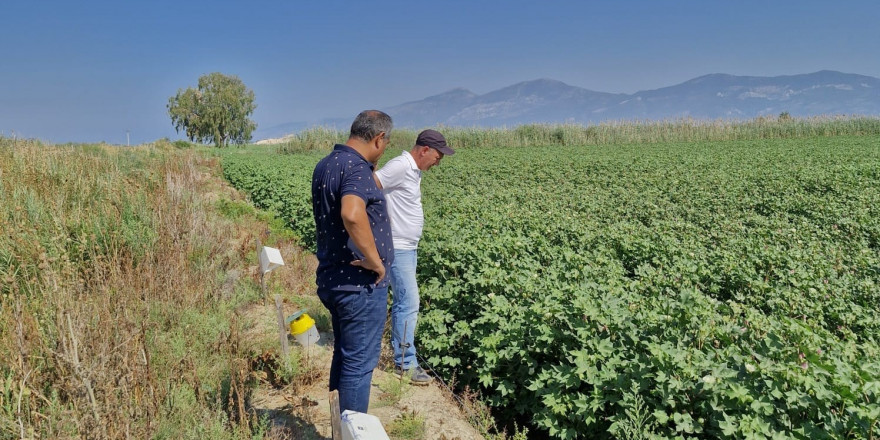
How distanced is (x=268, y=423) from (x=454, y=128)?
35110mm

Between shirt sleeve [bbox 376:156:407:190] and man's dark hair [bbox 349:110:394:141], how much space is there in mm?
994

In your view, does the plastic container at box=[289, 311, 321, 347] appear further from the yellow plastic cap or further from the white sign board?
the white sign board

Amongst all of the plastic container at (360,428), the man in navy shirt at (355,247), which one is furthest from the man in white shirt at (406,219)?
the plastic container at (360,428)

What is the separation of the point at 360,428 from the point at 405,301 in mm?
1919

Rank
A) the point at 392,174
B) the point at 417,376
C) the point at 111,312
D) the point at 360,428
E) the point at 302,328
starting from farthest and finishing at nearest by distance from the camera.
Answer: the point at 302,328, the point at 417,376, the point at 392,174, the point at 111,312, the point at 360,428

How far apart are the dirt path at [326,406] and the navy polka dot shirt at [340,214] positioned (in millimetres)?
1108

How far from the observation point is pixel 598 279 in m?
4.65

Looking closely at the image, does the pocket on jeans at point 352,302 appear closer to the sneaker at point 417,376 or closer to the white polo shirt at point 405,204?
the white polo shirt at point 405,204

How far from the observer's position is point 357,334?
2.84 m

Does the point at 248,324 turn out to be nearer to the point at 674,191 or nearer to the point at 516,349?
the point at 516,349

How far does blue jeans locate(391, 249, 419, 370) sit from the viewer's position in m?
3.94

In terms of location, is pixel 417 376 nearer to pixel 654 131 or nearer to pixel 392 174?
pixel 392 174

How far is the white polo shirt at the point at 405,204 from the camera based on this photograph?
3906 mm

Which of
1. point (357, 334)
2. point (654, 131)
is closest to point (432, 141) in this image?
point (357, 334)
